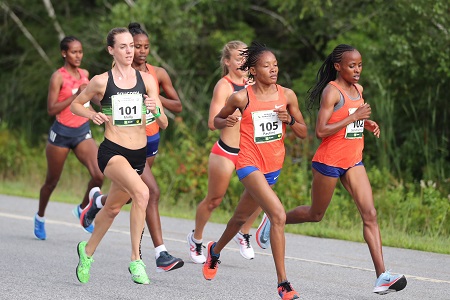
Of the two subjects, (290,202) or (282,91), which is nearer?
(282,91)

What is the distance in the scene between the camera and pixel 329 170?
7.91 meters

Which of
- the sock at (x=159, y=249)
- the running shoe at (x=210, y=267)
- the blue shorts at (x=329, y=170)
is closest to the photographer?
the blue shorts at (x=329, y=170)

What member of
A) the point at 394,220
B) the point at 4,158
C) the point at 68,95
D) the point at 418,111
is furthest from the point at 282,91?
the point at 4,158

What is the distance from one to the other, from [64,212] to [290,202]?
298 cm

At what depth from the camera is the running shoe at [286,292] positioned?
6887 millimetres

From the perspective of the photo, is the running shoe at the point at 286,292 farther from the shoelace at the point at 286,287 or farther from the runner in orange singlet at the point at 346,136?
the runner in orange singlet at the point at 346,136

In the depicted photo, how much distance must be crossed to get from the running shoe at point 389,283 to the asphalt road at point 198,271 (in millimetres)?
382

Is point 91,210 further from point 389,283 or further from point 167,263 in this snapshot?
point 389,283

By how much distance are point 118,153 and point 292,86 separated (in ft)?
37.3

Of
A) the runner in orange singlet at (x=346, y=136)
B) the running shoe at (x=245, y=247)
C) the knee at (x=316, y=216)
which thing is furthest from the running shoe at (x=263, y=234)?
the runner in orange singlet at (x=346, y=136)

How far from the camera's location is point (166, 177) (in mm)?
15883

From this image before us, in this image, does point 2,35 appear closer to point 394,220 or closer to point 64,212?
point 64,212

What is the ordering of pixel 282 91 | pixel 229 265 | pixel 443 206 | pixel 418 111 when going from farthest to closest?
pixel 418 111
pixel 443 206
pixel 229 265
pixel 282 91

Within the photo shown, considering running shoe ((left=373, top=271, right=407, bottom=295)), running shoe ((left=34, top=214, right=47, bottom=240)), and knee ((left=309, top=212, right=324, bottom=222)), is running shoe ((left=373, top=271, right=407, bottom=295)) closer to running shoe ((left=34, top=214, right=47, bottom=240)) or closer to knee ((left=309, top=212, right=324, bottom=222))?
knee ((left=309, top=212, right=324, bottom=222))
